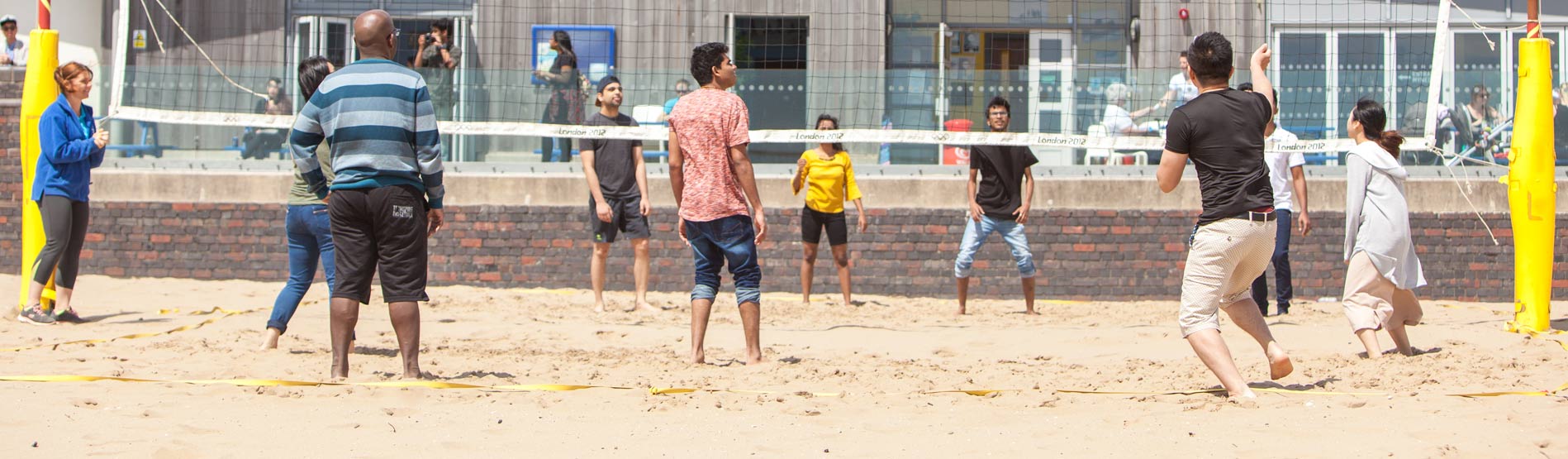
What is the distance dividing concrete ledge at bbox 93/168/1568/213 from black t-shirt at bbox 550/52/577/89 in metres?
0.71

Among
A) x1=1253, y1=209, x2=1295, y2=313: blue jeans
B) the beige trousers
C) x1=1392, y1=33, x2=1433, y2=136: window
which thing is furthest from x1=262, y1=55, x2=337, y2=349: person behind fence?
x1=1392, y1=33, x2=1433, y2=136: window

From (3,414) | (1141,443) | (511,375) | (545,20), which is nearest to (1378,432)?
(1141,443)

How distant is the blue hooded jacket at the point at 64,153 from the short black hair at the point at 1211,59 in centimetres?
550

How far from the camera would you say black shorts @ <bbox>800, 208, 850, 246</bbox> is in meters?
8.92

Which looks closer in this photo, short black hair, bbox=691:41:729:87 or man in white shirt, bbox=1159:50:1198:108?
short black hair, bbox=691:41:729:87

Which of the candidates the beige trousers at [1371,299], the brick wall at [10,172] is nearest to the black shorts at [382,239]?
the beige trousers at [1371,299]

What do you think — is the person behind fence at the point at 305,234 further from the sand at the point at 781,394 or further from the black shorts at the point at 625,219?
the black shorts at the point at 625,219

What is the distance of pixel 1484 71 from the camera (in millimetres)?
9391

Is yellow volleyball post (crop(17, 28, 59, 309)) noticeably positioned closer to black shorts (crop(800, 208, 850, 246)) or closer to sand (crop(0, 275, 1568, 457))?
sand (crop(0, 275, 1568, 457))

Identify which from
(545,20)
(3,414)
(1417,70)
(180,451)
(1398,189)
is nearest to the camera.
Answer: (180,451)

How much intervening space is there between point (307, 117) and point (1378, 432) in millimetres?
3789

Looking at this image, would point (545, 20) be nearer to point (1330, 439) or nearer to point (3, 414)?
point (3, 414)

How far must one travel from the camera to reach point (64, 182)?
7133 mm

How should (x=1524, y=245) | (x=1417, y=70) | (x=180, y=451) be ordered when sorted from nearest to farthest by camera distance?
(x=180, y=451) < (x=1524, y=245) < (x=1417, y=70)
